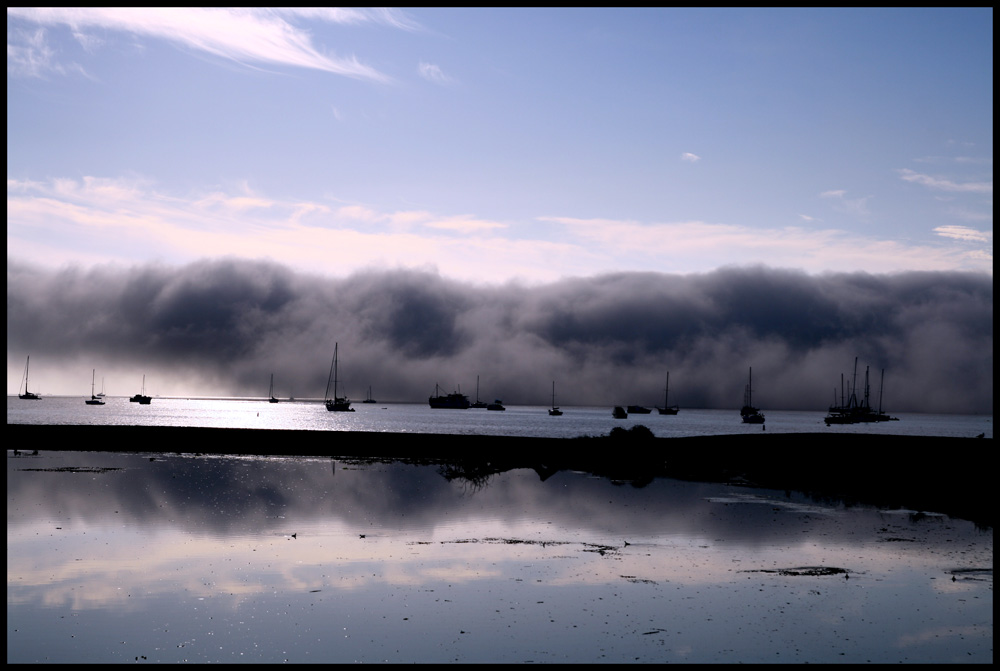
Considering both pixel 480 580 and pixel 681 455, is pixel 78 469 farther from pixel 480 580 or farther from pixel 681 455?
pixel 681 455

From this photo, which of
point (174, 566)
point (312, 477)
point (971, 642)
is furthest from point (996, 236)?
point (312, 477)

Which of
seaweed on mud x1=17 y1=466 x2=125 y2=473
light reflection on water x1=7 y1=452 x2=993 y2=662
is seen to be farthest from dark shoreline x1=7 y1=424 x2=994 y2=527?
seaweed on mud x1=17 y1=466 x2=125 y2=473

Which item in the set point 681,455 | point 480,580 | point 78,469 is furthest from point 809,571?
point 78,469

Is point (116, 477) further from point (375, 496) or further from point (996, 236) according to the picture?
point (996, 236)

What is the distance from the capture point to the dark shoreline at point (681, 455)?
131ft

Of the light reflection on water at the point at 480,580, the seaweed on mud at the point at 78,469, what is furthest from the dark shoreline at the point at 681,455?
the seaweed on mud at the point at 78,469

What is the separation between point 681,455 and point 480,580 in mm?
39923

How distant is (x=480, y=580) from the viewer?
20.0 meters

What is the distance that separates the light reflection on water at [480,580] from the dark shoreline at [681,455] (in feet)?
24.2

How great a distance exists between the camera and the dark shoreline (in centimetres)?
3984

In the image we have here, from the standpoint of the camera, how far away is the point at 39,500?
3272cm

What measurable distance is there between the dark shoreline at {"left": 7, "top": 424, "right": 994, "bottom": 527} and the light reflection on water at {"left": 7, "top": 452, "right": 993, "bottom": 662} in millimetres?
7383

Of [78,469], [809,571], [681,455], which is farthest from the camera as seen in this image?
[681,455]

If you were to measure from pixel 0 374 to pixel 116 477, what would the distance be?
3026 centimetres
